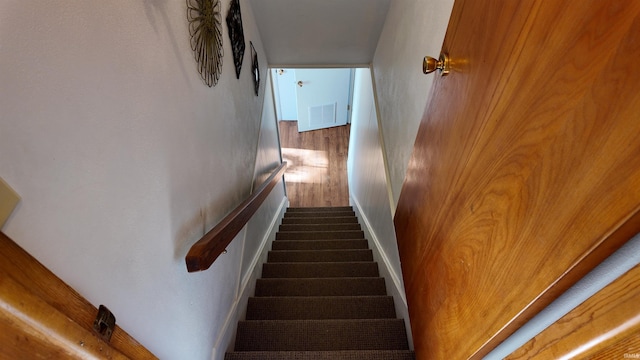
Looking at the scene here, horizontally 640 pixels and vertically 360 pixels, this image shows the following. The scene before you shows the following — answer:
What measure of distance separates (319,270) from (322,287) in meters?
0.30

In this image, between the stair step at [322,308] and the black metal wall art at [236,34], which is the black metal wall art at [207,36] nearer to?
the black metal wall art at [236,34]

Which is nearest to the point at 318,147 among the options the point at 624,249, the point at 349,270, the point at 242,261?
the point at 349,270

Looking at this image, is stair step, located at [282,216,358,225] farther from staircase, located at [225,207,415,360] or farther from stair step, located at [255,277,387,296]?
stair step, located at [255,277,387,296]

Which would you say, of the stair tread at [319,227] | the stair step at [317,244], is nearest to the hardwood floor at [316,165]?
the stair tread at [319,227]

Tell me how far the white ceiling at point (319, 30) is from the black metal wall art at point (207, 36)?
1234 millimetres

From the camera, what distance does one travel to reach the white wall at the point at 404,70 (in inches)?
49.4

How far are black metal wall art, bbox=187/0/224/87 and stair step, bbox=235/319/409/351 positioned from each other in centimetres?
123

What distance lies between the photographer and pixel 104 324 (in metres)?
0.52

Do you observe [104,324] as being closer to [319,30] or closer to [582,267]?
[582,267]

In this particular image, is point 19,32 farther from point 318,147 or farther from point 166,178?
point 318,147

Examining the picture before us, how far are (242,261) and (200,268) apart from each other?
937mm

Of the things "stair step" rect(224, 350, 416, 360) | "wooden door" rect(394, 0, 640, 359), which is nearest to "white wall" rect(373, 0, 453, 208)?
"wooden door" rect(394, 0, 640, 359)

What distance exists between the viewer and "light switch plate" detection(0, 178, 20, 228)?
1.25ft

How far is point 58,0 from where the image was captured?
479 millimetres
